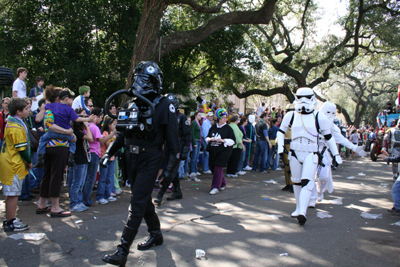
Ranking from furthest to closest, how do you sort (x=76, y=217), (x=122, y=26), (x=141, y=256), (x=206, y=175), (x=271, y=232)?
1. (x=122, y=26)
2. (x=206, y=175)
3. (x=76, y=217)
4. (x=271, y=232)
5. (x=141, y=256)

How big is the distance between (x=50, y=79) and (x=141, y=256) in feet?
35.9

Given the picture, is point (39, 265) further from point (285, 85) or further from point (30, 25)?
point (285, 85)

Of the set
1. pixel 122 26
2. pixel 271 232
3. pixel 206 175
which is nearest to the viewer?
pixel 271 232

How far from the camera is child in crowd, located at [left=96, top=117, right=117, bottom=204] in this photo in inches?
258

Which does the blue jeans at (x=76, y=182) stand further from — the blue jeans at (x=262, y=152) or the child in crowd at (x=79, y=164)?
the blue jeans at (x=262, y=152)

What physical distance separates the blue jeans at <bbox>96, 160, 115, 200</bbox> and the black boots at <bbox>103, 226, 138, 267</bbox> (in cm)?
310

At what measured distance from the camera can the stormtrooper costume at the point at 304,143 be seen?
559 cm

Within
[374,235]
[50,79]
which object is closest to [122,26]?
[50,79]

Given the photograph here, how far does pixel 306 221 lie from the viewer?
18.4ft

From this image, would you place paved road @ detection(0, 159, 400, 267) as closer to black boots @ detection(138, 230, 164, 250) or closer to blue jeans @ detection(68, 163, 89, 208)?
black boots @ detection(138, 230, 164, 250)

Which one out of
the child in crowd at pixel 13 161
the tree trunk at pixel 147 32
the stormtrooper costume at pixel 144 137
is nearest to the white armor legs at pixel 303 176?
the stormtrooper costume at pixel 144 137

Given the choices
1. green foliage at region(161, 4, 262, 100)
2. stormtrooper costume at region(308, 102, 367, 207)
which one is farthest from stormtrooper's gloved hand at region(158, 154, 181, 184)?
green foliage at region(161, 4, 262, 100)

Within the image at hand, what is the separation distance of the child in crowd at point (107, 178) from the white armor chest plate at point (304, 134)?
3.49 metres

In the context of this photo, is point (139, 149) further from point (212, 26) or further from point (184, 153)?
point (212, 26)
